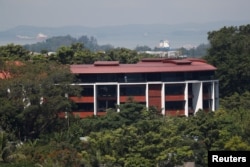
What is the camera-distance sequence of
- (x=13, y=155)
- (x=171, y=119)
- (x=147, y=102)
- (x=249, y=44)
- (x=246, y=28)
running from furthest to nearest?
(x=246, y=28) < (x=249, y=44) < (x=147, y=102) < (x=171, y=119) < (x=13, y=155)

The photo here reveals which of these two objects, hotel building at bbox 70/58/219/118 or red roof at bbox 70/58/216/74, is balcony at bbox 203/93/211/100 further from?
red roof at bbox 70/58/216/74

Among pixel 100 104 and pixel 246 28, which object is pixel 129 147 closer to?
pixel 100 104

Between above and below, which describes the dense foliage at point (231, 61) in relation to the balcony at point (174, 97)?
above

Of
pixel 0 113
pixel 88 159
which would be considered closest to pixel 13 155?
pixel 88 159

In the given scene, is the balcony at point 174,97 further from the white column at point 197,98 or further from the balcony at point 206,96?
the balcony at point 206,96

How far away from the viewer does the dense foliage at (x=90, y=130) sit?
87.5ft

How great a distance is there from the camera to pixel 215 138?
95.9ft

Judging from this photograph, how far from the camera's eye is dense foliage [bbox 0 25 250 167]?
26672 millimetres

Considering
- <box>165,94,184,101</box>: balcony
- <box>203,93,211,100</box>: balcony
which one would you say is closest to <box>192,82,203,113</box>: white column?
<box>203,93,211,100</box>: balcony

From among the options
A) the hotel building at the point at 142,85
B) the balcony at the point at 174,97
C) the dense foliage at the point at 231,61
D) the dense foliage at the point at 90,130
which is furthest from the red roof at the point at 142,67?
the dense foliage at the point at 231,61

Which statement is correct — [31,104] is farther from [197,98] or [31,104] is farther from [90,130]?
[197,98]

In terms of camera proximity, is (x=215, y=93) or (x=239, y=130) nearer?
(x=239, y=130)

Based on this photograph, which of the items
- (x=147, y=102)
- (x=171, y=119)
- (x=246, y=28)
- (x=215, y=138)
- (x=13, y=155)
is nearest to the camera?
(x=13, y=155)

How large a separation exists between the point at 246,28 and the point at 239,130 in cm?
3228
